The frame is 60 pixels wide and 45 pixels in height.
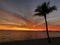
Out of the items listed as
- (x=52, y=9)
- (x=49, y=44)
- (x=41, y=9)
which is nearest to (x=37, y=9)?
(x=41, y=9)

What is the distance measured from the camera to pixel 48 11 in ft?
121

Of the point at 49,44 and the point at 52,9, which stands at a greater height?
the point at 52,9

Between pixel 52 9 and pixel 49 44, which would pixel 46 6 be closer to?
pixel 52 9

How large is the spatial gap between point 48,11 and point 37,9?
249 centimetres

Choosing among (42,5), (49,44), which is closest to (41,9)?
(42,5)

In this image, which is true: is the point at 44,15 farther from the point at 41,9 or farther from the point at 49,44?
the point at 49,44

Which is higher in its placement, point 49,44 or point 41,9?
point 41,9

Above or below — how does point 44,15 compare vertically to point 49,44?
above

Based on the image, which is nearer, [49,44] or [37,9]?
[49,44]

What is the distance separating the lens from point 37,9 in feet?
122

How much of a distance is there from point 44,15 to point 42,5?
89.3 inches

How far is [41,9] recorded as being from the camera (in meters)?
36.9

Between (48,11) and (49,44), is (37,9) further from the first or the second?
(49,44)

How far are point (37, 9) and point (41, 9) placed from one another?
94 centimetres
